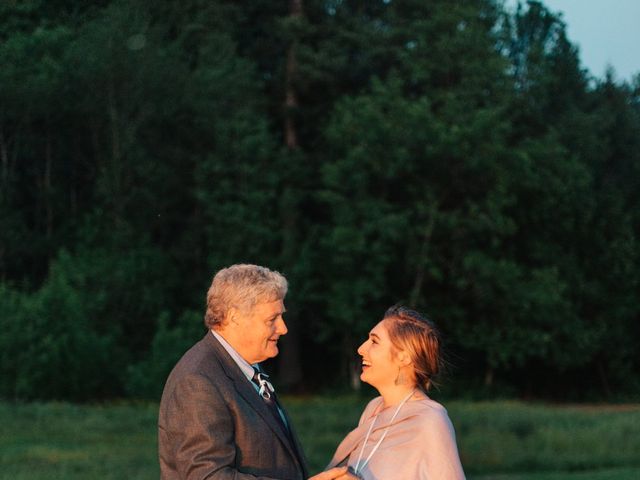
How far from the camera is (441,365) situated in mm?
3611

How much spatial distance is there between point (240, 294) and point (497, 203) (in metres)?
27.2

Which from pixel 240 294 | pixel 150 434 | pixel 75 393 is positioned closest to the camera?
pixel 240 294

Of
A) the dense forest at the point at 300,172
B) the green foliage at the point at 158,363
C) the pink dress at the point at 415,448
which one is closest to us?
the pink dress at the point at 415,448

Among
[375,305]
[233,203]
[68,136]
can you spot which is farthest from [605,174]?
[68,136]

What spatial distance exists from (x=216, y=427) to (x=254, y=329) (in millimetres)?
427

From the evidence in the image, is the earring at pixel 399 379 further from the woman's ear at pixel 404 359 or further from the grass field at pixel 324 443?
Result: the grass field at pixel 324 443

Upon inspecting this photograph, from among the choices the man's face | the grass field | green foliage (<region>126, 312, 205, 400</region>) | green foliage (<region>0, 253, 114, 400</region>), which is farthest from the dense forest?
the man's face

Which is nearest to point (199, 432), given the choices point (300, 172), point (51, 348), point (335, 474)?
point (335, 474)

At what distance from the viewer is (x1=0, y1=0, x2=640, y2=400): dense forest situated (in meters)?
29.4

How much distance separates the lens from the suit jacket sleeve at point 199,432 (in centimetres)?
325

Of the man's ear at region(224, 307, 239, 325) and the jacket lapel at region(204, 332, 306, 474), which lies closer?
the jacket lapel at region(204, 332, 306, 474)

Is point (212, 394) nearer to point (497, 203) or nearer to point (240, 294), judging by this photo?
point (240, 294)

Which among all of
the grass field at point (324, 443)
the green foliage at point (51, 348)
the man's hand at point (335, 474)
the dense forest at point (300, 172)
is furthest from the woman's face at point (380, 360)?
the dense forest at point (300, 172)

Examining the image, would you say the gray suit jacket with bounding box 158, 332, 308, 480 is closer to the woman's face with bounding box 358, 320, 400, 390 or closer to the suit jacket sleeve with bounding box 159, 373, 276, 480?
the suit jacket sleeve with bounding box 159, 373, 276, 480
